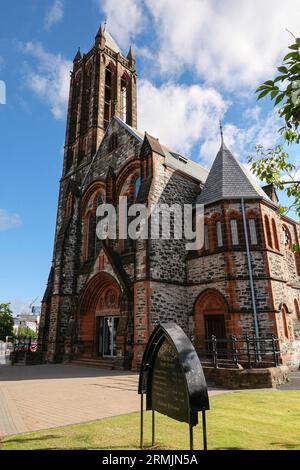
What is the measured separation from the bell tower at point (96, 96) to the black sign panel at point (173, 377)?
2429cm

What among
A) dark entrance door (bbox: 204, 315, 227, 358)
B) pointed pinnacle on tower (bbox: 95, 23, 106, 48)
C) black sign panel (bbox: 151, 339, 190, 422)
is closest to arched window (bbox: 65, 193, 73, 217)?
dark entrance door (bbox: 204, 315, 227, 358)

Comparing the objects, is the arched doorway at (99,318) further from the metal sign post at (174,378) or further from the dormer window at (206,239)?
the metal sign post at (174,378)

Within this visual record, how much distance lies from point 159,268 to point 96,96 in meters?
21.0

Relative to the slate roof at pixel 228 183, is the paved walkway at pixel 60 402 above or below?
below

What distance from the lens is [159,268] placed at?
16.3 metres

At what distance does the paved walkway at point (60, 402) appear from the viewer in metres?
6.05

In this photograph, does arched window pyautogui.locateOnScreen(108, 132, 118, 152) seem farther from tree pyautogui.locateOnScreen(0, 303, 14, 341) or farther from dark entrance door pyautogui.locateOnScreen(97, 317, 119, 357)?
tree pyautogui.locateOnScreen(0, 303, 14, 341)

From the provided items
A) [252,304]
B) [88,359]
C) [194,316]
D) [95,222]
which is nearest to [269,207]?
[252,304]

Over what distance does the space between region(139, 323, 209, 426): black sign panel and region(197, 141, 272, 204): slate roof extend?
13.9m

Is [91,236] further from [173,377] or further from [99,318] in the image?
[173,377]

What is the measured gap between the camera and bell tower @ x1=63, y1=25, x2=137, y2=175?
29.0m

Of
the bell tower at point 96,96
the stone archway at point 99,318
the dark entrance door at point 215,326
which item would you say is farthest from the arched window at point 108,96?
the dark entrance door at point 215,326

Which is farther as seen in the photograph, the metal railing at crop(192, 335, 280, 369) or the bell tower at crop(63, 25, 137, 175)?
the bell tower at crop(63, 25, 137, 175)

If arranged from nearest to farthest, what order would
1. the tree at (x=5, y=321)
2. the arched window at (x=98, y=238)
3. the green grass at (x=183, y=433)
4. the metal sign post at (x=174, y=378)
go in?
the metal sign post at (x=174, y=378) → the green grass at (x=183, y=433) → the arched window at (x=98, y=238) → the tree at (x=5, y=321)
